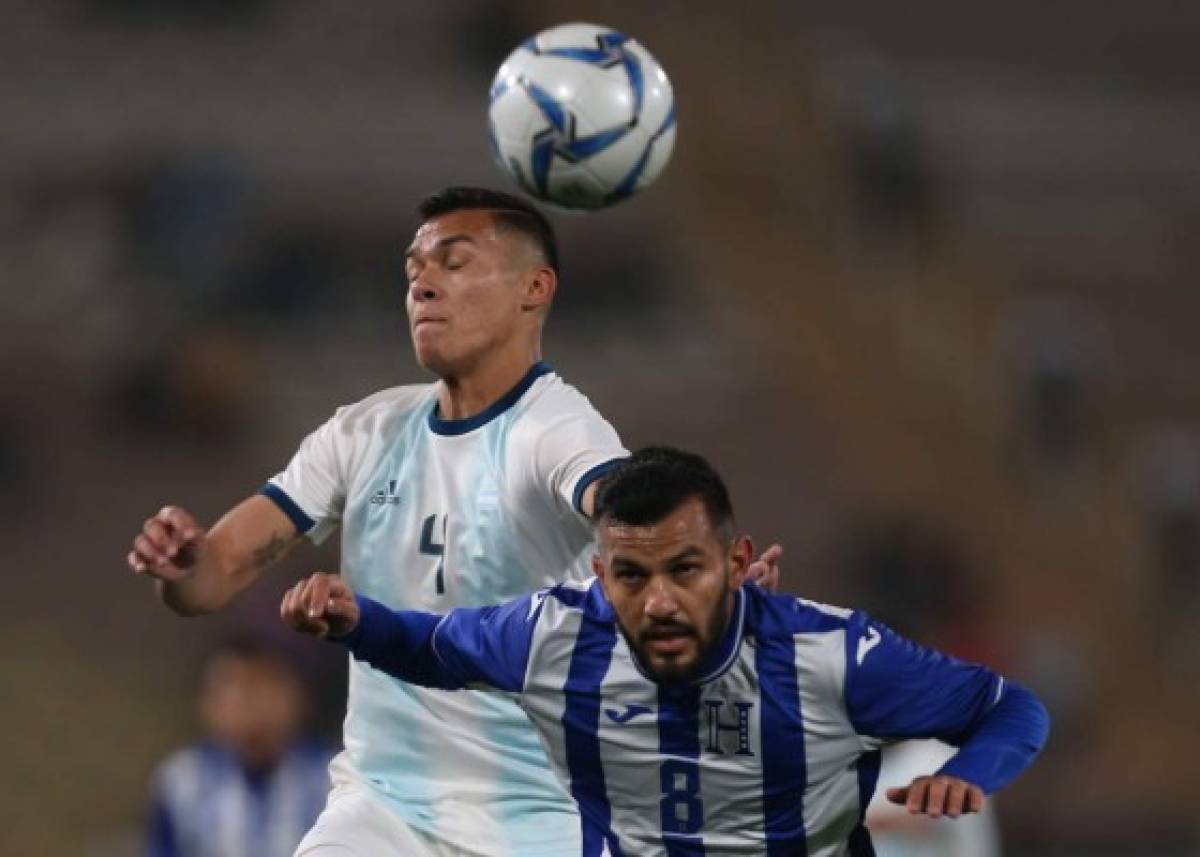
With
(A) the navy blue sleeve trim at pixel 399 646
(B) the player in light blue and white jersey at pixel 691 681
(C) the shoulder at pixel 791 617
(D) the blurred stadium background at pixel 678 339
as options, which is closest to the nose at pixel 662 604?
(B) the player in light blue and white jersey at pixel 691 681

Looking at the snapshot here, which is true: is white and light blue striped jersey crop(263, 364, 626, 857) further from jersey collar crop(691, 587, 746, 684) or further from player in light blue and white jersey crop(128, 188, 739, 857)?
jersey collar crop(691, 587, 746, 684)

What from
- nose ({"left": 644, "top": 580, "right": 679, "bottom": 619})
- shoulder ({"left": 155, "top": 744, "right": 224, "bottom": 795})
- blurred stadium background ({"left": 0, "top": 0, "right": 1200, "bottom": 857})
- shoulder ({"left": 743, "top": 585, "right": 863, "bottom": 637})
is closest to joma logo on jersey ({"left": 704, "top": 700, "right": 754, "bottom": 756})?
shoulder ({"left": 743, "top": 585, "right": 863, "bottom": 637})

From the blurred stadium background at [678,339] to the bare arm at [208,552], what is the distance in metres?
7.07

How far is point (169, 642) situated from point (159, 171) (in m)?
4.02

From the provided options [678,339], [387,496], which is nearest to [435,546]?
[387,496]

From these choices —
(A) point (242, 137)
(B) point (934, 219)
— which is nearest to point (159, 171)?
(A) point (242, 137)

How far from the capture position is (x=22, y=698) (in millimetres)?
12734

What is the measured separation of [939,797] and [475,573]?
1.43 meters

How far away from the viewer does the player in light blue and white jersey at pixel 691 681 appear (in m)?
4.56

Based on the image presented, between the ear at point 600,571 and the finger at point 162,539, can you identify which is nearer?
the ear at point 600,571

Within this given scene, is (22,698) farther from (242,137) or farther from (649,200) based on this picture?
(649,200)

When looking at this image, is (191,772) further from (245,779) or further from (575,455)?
(575,455)

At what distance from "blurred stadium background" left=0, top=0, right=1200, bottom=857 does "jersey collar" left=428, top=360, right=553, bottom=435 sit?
733cm

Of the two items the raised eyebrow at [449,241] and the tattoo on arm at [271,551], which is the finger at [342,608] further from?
the raised eyebrow at [449,241]
